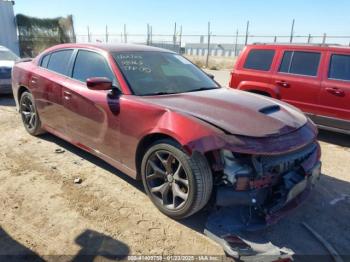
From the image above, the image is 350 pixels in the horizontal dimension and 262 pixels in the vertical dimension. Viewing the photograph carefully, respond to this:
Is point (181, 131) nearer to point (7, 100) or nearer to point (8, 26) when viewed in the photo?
point (7, 100)

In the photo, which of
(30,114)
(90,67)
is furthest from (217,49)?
(90,67)

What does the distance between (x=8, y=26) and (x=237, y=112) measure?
21.1m

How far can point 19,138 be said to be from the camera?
5516 mm

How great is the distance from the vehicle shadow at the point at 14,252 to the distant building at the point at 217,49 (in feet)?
71.1

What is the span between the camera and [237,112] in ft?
10.4

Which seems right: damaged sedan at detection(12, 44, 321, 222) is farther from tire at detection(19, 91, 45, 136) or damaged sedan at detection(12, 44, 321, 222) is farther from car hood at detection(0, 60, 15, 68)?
car hood at detection(0, 60, 15, 68)

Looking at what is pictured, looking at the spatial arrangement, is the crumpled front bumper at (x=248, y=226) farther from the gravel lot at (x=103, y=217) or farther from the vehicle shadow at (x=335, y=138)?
the vehicle shadow at (x=335, y=138)

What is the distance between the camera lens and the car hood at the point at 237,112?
2.90 m

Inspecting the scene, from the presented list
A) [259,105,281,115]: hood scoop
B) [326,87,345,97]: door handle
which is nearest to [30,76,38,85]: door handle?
[259,105,281,115]: hood scoop

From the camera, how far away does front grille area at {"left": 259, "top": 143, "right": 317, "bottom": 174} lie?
9.20ft

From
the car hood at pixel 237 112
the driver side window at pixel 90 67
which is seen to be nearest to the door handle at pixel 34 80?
the driver side window at pixel 90 67

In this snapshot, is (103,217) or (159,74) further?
(159,74)

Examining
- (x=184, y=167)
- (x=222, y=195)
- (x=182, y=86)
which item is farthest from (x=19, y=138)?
(x=222, y=195)

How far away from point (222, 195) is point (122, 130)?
1.35m
